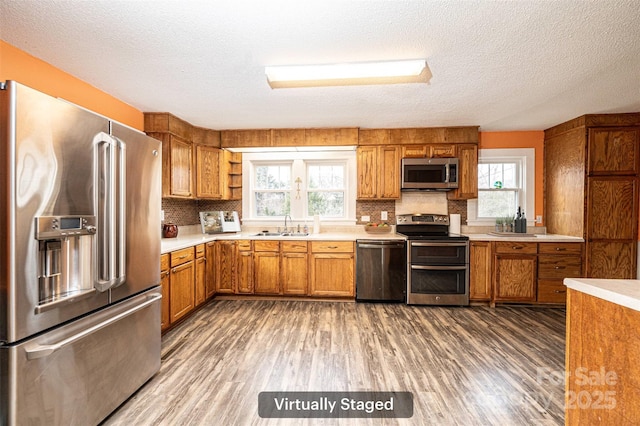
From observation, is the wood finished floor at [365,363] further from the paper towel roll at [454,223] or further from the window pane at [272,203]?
the window pane at [272,203]

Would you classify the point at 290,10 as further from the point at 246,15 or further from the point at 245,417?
the point at 245,417

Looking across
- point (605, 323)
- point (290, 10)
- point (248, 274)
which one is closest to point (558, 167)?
point (605, 323)

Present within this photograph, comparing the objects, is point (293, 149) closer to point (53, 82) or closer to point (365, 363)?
point (53, 82)

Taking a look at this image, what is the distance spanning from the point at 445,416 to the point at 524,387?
2.41ft

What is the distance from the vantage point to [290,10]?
62.7 inches

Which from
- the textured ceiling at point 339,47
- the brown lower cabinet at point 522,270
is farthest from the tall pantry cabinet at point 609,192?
the textured ceiling at point 339,47

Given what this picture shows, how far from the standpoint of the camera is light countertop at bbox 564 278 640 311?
1062mm

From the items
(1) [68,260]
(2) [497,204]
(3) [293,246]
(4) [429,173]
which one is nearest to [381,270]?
(3) [293,246]

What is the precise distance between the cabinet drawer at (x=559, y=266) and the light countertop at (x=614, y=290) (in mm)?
2554

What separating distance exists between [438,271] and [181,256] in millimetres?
3072

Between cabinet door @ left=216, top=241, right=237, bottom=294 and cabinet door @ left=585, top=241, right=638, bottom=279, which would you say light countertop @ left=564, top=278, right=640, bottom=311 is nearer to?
cabinet door @ left=585, top=241, right=638, bottom=279

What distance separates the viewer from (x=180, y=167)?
3525 mm

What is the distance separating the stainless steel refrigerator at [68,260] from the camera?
1.17 metres

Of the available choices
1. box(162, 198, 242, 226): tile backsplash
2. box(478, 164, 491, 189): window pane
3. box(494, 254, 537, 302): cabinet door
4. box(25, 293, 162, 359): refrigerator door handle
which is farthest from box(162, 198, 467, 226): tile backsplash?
box(25, 293, 162, 359): refrigerator door handle
